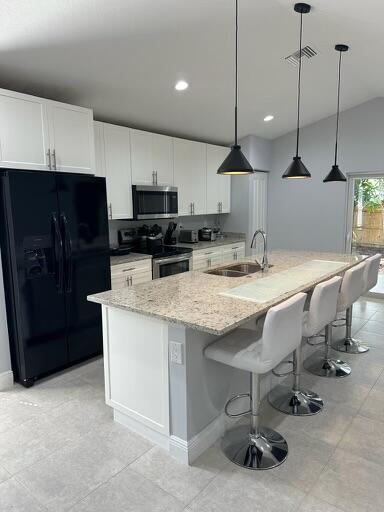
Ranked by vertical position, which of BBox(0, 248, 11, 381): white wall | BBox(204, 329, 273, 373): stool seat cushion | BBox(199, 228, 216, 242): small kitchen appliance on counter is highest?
BBox(199, 228, 216, 242): small kitchen appliance on counter

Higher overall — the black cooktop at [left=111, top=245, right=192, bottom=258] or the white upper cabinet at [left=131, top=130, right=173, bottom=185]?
the white upper cabinet at [left=131, top=130, right=173, bottom=185]

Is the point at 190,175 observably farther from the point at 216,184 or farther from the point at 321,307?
the point at 321,307

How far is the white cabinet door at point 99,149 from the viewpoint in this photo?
3.94 m

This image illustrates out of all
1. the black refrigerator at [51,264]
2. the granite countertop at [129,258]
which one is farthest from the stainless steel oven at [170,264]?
the black refrigerator at [51,264]

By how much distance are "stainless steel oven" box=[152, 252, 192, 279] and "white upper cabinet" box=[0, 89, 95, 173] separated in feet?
4.71

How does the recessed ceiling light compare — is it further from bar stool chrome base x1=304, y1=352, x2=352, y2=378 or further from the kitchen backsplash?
bar stool chrome base x1=304, y1=352, x2=352, y2=378

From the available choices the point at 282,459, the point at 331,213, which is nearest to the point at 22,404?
the point at 282,459

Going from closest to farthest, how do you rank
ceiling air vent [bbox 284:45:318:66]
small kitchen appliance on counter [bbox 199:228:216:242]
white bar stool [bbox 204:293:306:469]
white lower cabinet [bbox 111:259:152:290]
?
A: white bar stool [bbox 204:293:306:469] < ceiling air vent [bbox 284:45:318:66] < white lower cabinet [bbox 111:259:152:290] < small kitchen appliance on counter [bbox 199:228:216:242]

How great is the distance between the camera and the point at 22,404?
9.37 ft

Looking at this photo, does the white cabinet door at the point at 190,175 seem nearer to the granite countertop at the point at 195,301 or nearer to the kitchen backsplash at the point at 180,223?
the kitchen backsplash at the point at 180,223

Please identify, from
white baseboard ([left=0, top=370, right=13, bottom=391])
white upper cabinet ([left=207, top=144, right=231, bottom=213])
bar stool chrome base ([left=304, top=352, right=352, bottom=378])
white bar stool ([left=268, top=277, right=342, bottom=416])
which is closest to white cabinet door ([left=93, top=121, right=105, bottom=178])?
white upper cabinet ([left=207, top=144, right=231, bottom=213])

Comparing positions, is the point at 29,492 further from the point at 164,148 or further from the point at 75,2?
the point at 164,148

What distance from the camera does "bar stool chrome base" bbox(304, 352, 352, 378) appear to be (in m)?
3.27

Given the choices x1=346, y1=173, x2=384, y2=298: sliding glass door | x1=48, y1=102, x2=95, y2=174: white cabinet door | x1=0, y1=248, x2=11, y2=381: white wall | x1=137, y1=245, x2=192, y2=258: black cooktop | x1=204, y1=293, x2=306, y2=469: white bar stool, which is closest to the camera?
x1=204, y1=293, x2=306, y2=469: white bar stool
